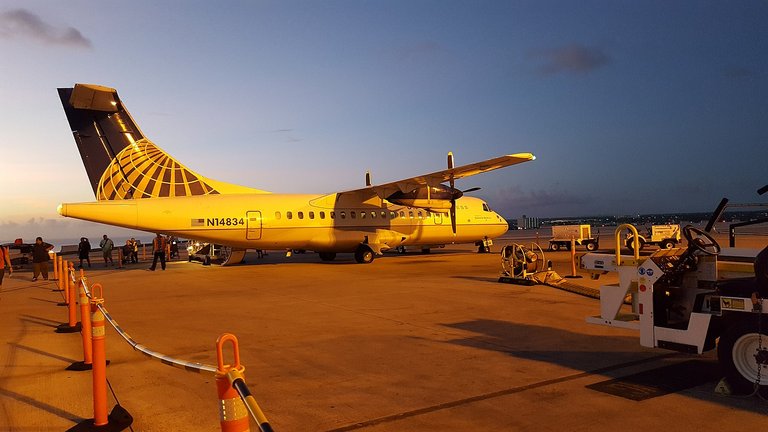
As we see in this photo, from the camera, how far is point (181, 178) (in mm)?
21469

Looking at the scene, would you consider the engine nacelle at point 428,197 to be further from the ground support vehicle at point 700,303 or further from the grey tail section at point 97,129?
the ground support vehicle at point 700,303

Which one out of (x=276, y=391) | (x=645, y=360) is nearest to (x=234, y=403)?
(x=276, y=391)

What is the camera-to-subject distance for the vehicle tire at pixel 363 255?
24781mm

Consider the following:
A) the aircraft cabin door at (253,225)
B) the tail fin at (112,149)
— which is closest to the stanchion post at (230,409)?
the aircraft cabin door at (253,225)

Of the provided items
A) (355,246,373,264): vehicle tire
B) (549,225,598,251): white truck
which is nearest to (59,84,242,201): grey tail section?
(355,246,373,264): vehicle tire

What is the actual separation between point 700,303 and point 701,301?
25 millimetres

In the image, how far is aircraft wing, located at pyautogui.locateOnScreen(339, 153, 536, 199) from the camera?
20.9m

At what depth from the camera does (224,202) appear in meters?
21.1

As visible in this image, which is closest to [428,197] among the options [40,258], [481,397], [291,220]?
[291,220]

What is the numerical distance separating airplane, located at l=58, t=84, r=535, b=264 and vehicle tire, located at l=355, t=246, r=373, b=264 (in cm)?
5

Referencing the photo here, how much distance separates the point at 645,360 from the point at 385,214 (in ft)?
62.7

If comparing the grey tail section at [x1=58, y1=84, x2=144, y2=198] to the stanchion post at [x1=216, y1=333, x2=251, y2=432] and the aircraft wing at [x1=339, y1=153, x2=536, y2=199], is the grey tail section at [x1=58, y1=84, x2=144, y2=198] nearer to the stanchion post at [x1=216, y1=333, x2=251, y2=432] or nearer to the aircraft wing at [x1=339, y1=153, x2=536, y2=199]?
the aircraft wing at [x1=339, y1=153, x2=536, y2=199]

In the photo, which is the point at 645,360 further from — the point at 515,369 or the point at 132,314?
the point at 132,314

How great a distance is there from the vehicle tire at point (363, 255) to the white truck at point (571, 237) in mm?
11422
